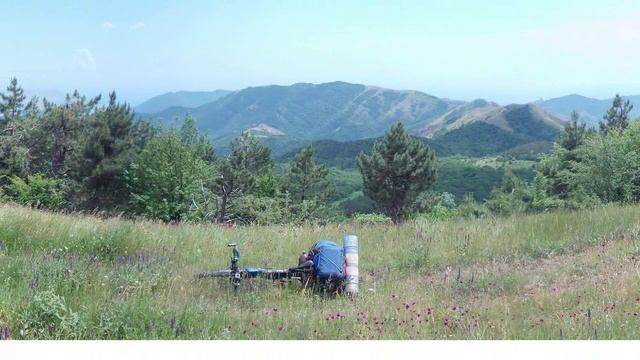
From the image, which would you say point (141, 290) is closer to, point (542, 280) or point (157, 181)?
point (542, 280)

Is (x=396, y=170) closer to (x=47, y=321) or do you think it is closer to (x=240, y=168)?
(x=240, y=168)

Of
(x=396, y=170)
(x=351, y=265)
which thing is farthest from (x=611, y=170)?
(x=351, y=265)

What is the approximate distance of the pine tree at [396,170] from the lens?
54.6 metres

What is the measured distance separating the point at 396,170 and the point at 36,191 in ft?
103

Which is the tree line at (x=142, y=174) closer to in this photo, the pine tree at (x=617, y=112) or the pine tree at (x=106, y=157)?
the pine tree at (x=106, y=157)

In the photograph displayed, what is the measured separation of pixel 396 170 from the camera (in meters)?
54.4

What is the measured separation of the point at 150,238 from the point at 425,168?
1904 inches

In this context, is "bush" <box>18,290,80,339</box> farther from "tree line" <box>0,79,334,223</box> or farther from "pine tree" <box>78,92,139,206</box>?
"pine tree" <box>78,92,139,206</box>

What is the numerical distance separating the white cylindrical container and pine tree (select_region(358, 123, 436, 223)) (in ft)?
158

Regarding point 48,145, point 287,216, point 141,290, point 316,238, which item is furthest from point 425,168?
point 141,290

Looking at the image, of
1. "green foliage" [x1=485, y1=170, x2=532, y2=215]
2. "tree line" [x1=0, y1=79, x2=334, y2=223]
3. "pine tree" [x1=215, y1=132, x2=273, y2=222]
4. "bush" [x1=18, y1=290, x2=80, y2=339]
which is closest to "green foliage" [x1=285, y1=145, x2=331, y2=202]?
"tree line" [x1=0, y1=79, x2=334, y2=223]

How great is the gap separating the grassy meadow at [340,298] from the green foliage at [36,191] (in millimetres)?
35559

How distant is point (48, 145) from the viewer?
54.4 m

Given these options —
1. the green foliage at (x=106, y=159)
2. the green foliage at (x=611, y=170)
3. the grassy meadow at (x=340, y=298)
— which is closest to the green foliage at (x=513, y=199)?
the green foliage at (x=611, y=170)
